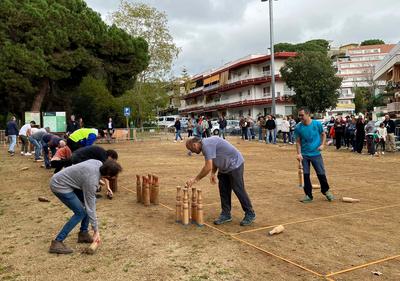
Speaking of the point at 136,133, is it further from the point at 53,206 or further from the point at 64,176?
the point at 64,176

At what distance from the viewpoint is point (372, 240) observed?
6.14 m

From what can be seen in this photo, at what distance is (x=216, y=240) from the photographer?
6254mm

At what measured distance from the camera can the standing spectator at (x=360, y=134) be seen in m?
19.8

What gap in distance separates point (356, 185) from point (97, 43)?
87.3 feet

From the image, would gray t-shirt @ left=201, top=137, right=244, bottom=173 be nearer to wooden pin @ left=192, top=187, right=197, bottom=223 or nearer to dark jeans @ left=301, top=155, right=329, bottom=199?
wooden pin @ left=192, top=187, right=197, bottom=223

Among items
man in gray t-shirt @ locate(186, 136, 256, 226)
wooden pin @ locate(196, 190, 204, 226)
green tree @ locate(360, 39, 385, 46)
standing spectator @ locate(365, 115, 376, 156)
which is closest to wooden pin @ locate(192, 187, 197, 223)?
wooden pin @ locate(196, 190, 204, 226)

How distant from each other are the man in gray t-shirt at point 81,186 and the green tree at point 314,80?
142 feet

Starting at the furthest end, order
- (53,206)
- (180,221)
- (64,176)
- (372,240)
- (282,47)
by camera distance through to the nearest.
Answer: (282,47)
(53,206)
(180,221)
(372,240)
(64,176)

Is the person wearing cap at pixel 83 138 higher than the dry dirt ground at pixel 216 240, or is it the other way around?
the person wearing cap at pixel 83 138

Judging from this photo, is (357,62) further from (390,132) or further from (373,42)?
(390,132)

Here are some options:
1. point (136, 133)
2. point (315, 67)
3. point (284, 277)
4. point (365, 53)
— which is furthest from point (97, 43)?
point (365, 53)

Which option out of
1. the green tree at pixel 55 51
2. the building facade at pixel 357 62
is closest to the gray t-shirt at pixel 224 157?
the green tree at pixel 55 51

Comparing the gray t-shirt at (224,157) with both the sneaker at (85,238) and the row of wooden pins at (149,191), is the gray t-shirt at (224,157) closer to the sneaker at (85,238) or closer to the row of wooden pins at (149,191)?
the sneaker at (85,238)

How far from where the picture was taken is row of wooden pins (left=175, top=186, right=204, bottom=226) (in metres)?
7.04
